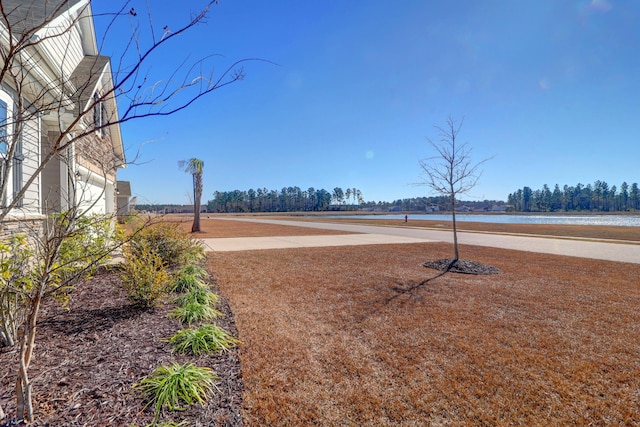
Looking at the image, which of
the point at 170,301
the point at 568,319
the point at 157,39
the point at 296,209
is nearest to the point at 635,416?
the point at 568,319

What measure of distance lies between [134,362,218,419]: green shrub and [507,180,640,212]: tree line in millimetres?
144362

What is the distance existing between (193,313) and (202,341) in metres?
0.84

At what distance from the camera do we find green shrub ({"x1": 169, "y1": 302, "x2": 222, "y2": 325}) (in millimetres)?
4133

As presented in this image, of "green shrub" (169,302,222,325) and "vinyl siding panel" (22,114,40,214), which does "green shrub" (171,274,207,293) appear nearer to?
"green shrub" (169,302,222,325)

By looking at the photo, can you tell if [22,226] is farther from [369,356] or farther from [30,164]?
[369,356]

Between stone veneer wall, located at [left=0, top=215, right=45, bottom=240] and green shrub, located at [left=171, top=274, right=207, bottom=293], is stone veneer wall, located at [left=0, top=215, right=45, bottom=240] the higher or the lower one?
the higher one

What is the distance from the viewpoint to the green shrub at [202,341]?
3338 millimetres

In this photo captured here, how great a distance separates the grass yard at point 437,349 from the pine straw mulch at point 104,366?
29 centimetres

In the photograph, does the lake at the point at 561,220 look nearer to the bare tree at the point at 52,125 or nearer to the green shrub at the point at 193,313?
the green shrub at the point at 193,313

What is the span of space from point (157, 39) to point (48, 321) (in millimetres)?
3953

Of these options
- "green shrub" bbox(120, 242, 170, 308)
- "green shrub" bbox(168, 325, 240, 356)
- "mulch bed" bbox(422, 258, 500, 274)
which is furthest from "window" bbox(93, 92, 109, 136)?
"mulch bed" bbox(422, 258, 500, 274)

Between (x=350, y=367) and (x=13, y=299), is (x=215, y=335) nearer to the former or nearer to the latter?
(x=350, y=367)

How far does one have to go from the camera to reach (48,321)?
3.90 m

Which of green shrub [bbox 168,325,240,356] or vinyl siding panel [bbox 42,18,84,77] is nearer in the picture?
green shrub [bbox 168,325,240,356]
